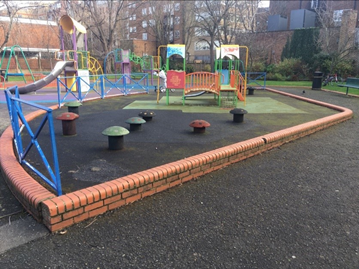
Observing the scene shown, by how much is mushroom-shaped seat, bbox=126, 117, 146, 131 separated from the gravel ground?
2.61 meters

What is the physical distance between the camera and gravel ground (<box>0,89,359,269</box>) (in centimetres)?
241

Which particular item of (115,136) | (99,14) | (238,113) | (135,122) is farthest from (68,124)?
(99,14)

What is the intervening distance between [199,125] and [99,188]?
10.9 ft

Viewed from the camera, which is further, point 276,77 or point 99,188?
point 276,77

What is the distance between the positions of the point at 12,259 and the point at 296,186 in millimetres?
3280

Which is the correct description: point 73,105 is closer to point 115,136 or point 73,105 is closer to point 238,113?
point 115,136

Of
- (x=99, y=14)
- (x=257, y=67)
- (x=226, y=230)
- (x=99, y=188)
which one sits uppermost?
(x=99, y=14)

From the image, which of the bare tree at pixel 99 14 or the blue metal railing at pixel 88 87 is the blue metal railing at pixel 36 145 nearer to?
the blue metal railing at pixel 88 87

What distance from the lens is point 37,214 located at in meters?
2.88

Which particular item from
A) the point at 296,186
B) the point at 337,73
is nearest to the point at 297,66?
the point at 337,73

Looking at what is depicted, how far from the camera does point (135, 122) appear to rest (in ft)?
20.6

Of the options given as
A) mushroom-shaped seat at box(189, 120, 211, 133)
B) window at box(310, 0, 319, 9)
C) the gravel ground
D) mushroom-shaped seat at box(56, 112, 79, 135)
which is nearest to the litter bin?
mushroom-shaped seat at box(189, 120, 211, 133)

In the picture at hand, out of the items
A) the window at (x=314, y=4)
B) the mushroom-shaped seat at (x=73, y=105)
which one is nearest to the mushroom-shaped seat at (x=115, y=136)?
the mushroom-shaped seat at (x=73, y=105)

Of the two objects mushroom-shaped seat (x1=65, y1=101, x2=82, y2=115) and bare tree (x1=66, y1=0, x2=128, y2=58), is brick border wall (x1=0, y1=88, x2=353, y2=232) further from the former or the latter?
bare tree (x1=66, y1=0, x2=128, y2=58)
